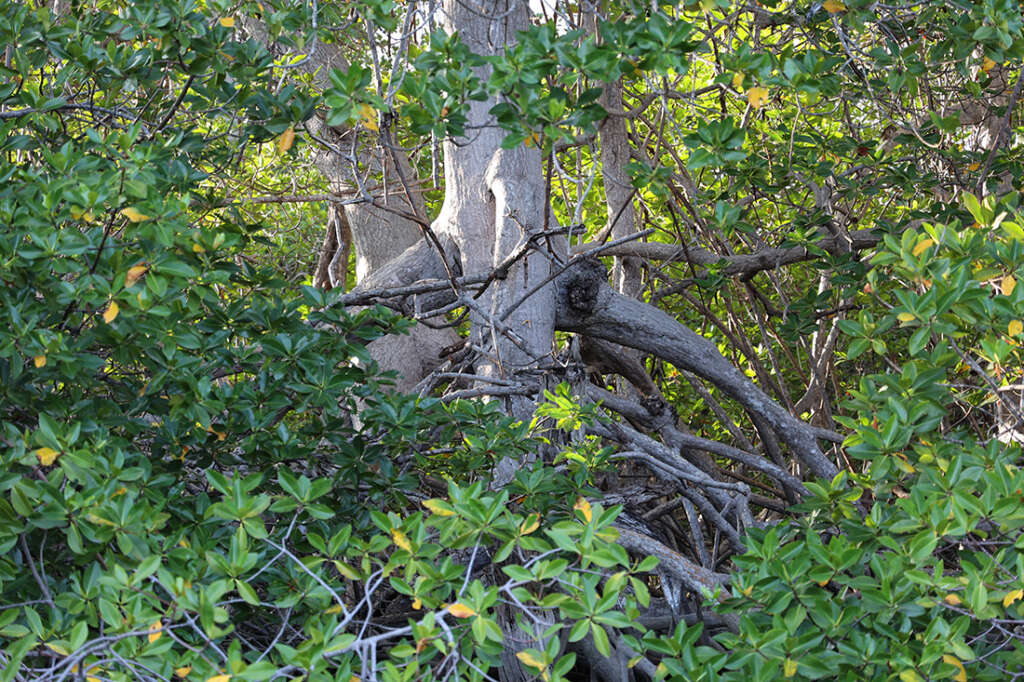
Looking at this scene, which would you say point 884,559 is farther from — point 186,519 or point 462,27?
point 462,27

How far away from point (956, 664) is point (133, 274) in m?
1.78

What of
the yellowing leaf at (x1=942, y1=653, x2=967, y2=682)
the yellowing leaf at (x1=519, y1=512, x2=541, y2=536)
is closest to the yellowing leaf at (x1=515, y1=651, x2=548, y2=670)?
the yellowing leaf at (x1=519, y1=512, x2=541, y2=536)

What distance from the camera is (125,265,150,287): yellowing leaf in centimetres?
212

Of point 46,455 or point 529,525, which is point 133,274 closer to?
point 46,455

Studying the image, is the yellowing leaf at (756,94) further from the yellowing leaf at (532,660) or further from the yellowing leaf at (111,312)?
the yellowing leaf at (111,312)

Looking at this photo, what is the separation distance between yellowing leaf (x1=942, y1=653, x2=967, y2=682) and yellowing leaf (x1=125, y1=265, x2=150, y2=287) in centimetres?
176

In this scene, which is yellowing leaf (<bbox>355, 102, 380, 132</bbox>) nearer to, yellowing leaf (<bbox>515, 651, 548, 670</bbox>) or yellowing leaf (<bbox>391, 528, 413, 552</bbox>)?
yellowing leaf (<bbox>391, 528, 413, 552</bbox>)

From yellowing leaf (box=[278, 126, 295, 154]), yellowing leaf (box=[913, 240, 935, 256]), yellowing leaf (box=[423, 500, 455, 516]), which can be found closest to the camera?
yellowing leaf (box=[423, 500, 455, 516])


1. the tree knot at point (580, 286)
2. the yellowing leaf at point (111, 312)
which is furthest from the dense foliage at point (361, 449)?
the tree knot at point (580, 286)

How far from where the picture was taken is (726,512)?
3605 mm

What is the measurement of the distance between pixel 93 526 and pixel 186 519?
1.30 feet

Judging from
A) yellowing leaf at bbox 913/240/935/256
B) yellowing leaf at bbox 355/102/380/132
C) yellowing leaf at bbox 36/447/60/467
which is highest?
yellowing leaf at bbox 355/102/380/132

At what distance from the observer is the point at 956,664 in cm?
188

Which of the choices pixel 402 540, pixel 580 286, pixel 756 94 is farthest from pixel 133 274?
pixel 580 286
